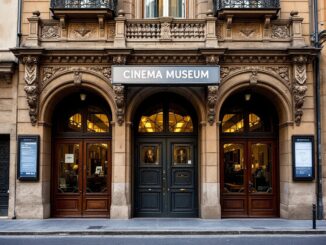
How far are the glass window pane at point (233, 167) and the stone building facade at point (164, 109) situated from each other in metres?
0.04

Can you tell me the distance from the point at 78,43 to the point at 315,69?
8.73 m

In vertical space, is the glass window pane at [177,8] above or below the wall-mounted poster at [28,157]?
above

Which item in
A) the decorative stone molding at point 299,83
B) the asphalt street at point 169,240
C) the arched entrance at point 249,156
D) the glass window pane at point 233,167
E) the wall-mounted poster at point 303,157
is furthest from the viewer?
the glass window pane at point 233,167

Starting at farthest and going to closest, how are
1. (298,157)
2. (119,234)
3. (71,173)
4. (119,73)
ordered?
(71,173) → (298,157) → (119,73) → (119,234)

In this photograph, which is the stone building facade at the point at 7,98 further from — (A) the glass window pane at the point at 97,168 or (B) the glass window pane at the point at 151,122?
(B) the glass window pane at the point at 151,122

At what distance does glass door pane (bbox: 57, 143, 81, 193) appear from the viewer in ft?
57.3

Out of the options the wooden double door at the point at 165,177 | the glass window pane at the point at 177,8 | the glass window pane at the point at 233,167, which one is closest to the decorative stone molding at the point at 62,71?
the wooden double door at the point at 165,177

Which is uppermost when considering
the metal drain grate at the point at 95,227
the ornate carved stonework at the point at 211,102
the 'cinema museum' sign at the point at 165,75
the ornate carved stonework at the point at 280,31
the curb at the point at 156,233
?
the ornate carved stonework at the point at 280,31

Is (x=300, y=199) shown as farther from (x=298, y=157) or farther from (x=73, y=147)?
(x=73, y=147)

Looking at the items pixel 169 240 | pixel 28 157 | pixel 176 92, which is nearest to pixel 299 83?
pixel 176 92

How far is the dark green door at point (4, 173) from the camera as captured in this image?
659 inches

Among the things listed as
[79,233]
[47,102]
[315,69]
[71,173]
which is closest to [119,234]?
[79,233]

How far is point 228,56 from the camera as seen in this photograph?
54.0 feet

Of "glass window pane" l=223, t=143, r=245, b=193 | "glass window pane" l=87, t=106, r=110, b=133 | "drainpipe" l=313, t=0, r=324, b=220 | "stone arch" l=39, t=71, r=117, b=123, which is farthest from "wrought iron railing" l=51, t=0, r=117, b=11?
"drainpipe" l=313, t=0, r=324, b=220
